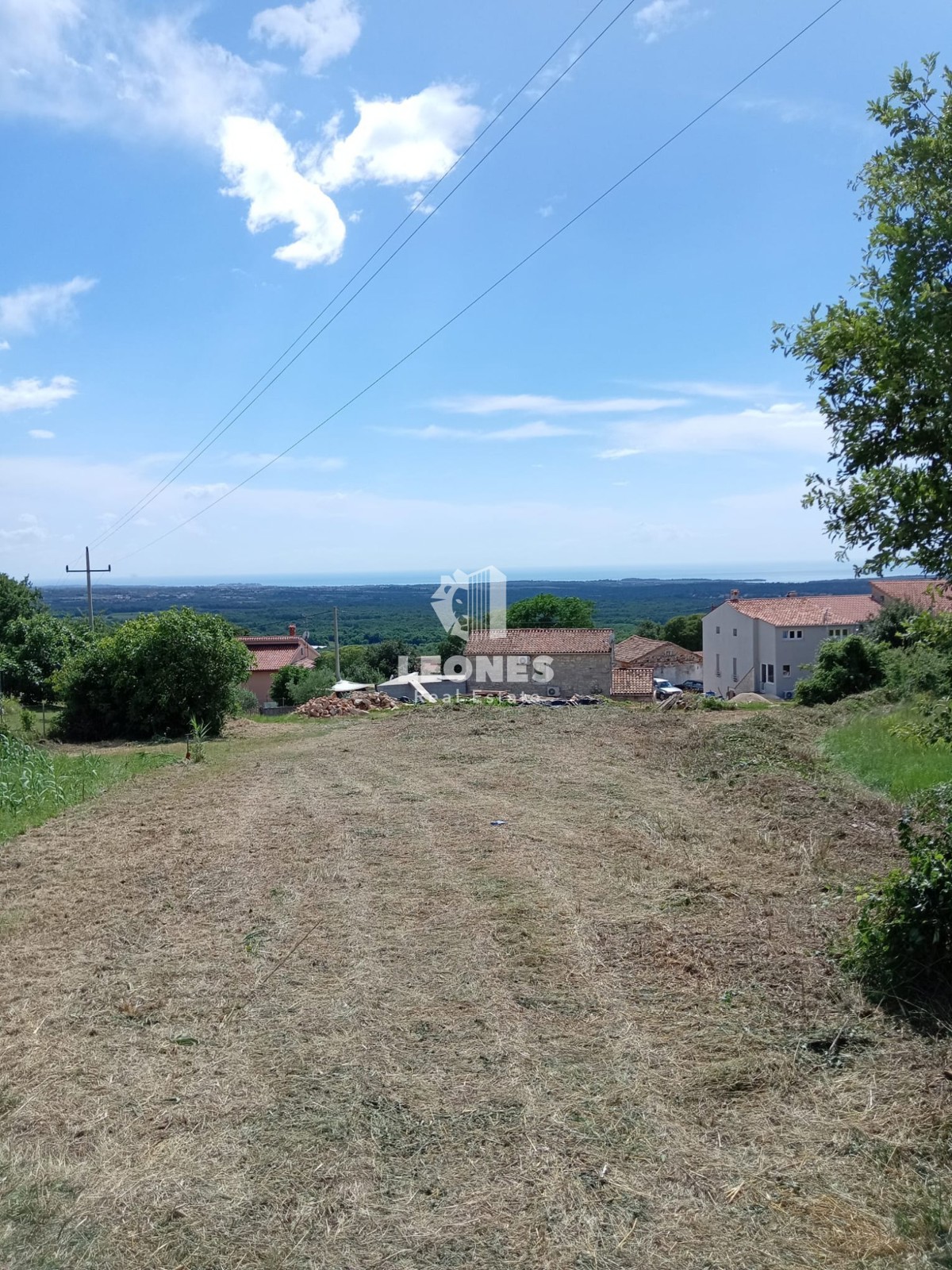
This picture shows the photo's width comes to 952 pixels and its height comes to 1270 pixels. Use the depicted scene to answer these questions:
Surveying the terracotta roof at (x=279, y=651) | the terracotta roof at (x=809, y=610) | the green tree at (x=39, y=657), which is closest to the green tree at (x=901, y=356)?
the green tree at (x=39, y=657)

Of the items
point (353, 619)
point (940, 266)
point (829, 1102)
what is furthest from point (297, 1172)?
point (353, 619)

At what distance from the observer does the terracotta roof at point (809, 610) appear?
38.2 meters

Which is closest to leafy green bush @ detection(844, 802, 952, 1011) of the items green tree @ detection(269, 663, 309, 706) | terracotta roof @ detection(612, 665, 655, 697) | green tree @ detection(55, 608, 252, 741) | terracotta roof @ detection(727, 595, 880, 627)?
green tree @ detection(55, 608, 252, 741)

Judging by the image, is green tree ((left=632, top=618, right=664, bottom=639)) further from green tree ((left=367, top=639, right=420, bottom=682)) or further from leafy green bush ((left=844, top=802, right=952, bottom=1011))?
leafy green bush ((left=844, top=802, right=952, bottom=1011))

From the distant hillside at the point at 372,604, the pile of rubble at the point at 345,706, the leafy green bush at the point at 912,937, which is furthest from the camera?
the distant hillside at the point at 372,604

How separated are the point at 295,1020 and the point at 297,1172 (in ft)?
3.80

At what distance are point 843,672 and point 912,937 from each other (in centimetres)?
1727

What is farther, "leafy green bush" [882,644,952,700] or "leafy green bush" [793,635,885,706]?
"leafy green bush" [793,635,885,706]

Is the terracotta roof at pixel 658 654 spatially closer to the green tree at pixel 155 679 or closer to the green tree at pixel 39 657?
the green tree at pixel 39 657

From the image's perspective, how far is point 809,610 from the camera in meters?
39.9

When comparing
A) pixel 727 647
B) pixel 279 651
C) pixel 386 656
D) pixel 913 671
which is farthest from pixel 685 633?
pixel 913 671

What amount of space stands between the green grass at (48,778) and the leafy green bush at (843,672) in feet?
47.5

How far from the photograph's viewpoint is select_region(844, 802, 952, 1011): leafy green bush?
13.1 feet

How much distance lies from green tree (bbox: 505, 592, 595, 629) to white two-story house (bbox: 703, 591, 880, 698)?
1402 cm
